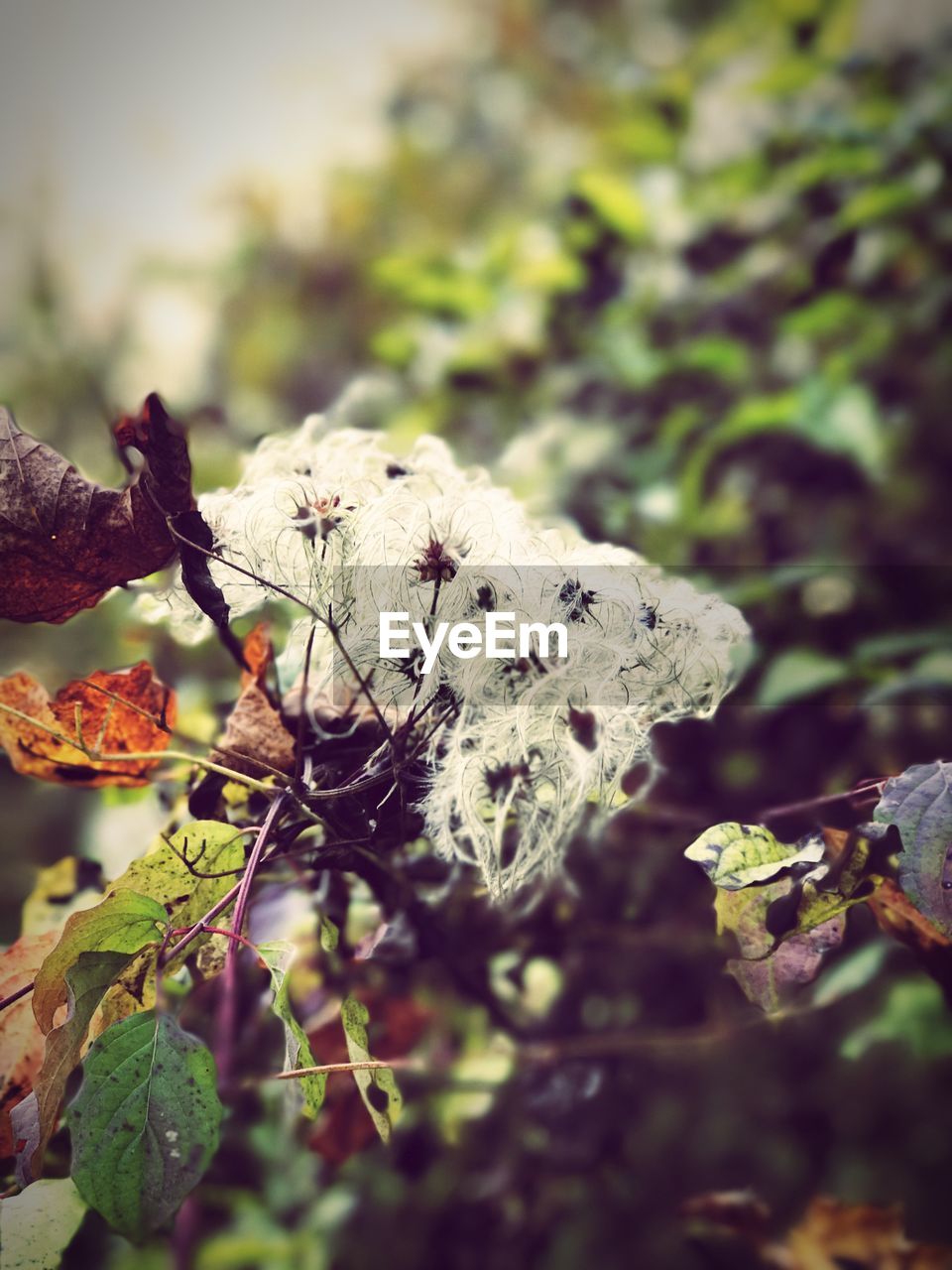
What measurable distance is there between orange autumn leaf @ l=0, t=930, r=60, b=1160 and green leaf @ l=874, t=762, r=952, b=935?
0.35 metres

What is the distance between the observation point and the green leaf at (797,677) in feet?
2.13

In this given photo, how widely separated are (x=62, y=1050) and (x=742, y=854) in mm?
262

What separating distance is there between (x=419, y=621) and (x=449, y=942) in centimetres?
26

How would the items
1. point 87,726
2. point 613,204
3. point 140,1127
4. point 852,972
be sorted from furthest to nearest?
point 613,204
point 852,972
point 87,726
point 140,1127

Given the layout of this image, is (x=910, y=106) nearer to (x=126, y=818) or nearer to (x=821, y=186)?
(x=821, y=186)

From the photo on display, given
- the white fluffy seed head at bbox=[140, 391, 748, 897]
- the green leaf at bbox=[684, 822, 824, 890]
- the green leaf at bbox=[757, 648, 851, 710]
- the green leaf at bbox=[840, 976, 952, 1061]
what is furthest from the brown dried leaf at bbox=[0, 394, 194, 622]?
the green leaf at bbox=[840, 976, 952, 1061]

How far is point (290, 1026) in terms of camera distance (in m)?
0.28

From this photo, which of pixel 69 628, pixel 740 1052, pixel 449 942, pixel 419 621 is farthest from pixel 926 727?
pixel 69 628

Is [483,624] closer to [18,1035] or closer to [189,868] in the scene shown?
[189,868]

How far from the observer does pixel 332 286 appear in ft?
6.49

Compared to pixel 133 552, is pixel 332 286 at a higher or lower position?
higher

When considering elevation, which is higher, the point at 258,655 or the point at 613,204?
the point at 613,204

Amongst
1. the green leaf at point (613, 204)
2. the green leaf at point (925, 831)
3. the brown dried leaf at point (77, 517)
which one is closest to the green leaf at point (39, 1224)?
the brown dried leaf at point (77, 517)

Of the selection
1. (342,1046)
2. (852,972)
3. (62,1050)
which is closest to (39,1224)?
(62,1050)
